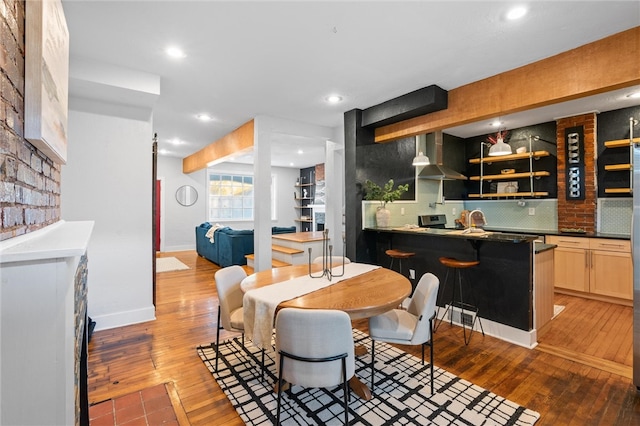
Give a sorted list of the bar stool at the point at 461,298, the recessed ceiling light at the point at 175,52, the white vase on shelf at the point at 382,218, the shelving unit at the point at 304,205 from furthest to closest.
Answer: the shelving unit at the point at 304,205 → the white vase on shelf at the point at 382,218 → the bar stool at the point at 461,298 → the recessed ceiling light at the point at 175,52

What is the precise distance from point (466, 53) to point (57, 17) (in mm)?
2823

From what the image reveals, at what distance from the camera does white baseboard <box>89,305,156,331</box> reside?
3.07 m

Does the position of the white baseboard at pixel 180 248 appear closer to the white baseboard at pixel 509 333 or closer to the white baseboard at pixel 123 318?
the white baseboard at pixel 123 318

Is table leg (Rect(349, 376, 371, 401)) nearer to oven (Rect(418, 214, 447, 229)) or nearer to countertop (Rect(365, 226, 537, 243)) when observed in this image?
countertop (Rect(365, 226, 537, 243))

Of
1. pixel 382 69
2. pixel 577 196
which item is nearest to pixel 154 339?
pixel 382 69

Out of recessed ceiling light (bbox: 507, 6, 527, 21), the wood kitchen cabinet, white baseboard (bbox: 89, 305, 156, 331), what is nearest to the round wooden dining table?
white baseboard (bbox: 89, 305, 156, 331)

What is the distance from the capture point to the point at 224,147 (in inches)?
221

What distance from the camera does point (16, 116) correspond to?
1.08 meters

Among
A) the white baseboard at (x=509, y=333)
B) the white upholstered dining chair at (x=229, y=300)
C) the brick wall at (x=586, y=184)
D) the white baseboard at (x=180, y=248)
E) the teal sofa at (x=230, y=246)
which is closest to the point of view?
the white upholstered dining chair at (x=229, y=300)

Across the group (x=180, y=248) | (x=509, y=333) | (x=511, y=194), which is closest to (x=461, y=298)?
(x=509, y=333)

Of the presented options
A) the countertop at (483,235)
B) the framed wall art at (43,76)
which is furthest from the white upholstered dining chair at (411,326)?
the framed wall art at (43,76)

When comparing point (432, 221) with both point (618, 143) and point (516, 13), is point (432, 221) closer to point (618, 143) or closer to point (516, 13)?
point (618, 143)

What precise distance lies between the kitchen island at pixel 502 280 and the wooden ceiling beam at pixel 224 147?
122 inches

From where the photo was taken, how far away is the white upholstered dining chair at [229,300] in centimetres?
214
